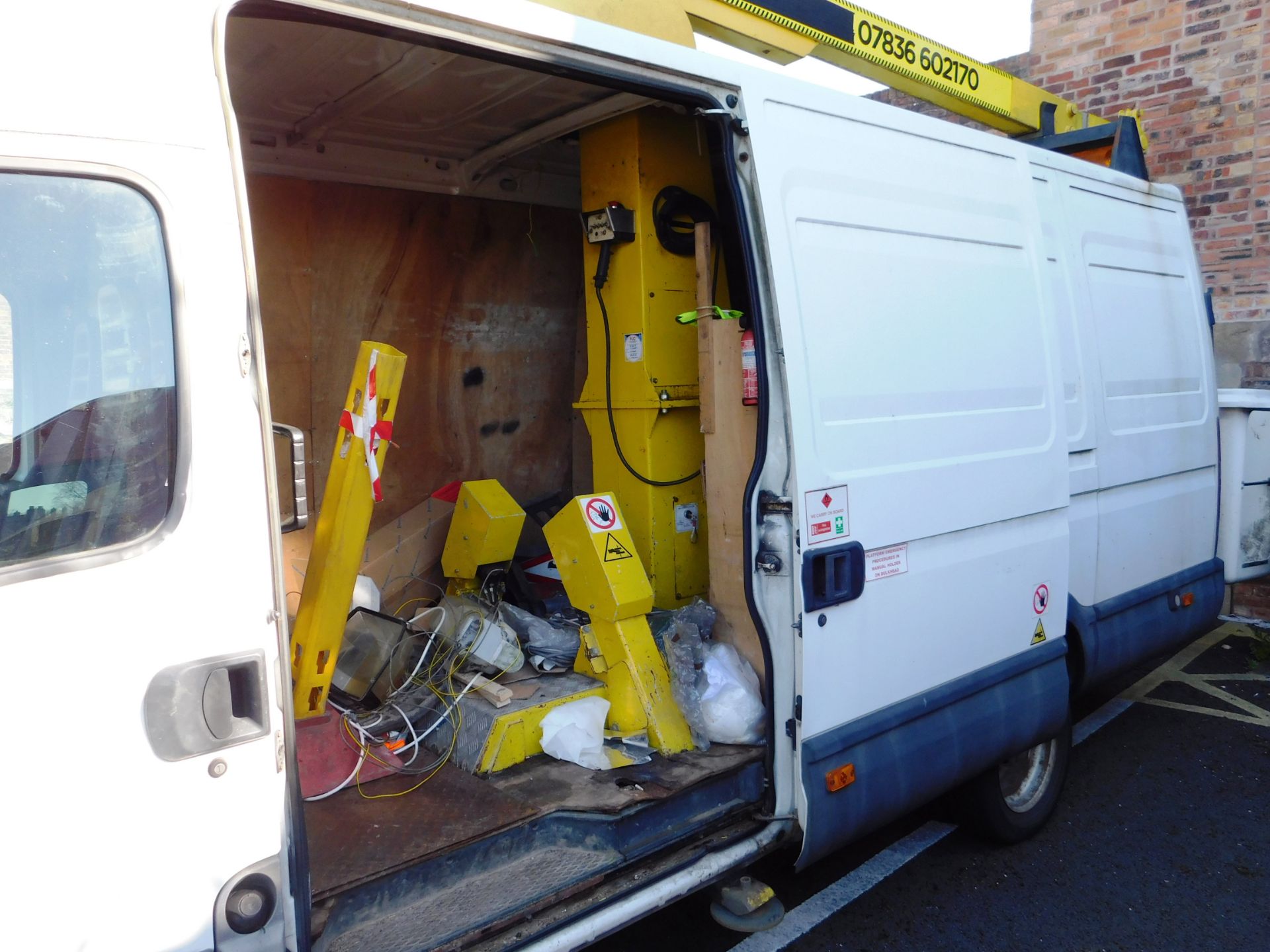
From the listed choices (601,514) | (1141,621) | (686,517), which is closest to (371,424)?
(601,514)

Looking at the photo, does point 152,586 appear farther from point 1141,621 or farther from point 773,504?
point 1141,621

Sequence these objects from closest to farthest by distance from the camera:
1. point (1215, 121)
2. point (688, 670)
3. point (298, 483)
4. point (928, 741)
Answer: point (298, 483) → point (928, 741) → point (688, 670) → point (1215, 121)

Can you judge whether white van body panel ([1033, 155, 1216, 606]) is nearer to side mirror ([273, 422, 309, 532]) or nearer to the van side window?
side mirror ([273, 422, 309, 532])

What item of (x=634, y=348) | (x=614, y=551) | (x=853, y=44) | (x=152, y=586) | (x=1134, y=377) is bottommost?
(x=614, y=551)

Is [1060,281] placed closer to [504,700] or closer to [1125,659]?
[1125,659]

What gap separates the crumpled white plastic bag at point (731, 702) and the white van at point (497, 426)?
0.07m

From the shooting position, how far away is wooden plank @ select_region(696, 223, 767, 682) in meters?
3.00

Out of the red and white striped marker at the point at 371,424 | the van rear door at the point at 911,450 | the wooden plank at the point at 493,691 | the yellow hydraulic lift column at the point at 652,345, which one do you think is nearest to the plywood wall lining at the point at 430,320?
the yellow hydraulic lift column at the point at 652,345

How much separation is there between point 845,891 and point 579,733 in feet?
3.96

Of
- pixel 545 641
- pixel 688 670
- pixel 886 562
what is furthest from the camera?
pixel 545 641

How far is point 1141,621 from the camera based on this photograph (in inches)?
162

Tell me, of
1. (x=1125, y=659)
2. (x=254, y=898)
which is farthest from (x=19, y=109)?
(x=1125, y=659)

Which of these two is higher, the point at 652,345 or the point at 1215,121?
the point at 1215,121

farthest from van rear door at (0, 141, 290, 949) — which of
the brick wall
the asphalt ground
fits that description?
the brick wall
